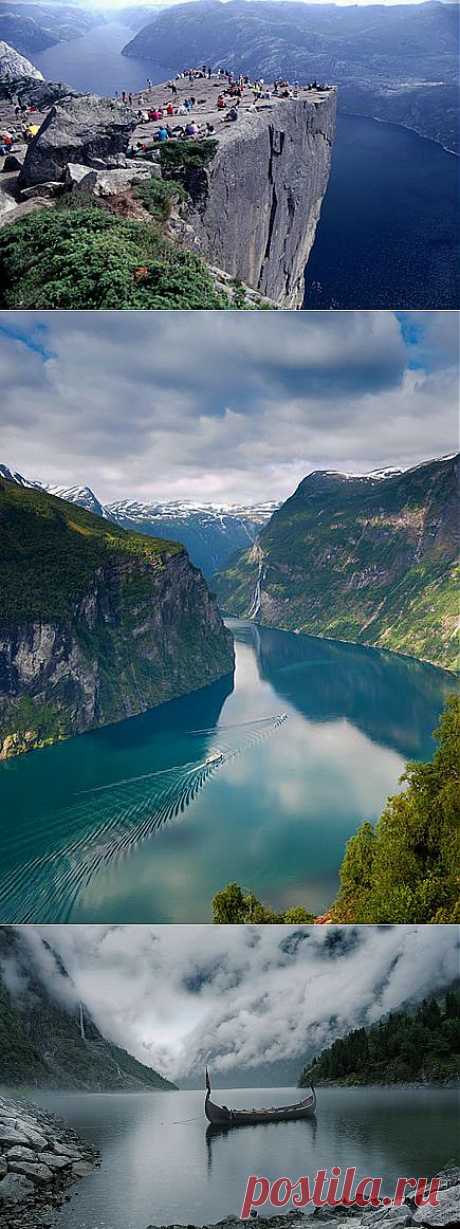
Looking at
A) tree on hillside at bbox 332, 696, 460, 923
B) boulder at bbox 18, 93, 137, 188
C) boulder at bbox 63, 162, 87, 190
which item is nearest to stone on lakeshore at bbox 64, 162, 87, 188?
boulder at bbox 63, 162, 87, 190

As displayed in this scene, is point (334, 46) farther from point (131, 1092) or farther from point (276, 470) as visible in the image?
point (131, 1092)

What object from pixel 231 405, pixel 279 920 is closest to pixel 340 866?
pixel 279 920

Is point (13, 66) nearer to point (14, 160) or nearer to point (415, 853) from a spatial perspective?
point (14, 160)

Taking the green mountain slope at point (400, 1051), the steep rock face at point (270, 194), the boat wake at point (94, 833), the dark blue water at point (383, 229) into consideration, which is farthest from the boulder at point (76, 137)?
the dark blue water at point (383, 229)

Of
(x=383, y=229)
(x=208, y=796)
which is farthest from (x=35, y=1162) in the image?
(x=383, y=229)

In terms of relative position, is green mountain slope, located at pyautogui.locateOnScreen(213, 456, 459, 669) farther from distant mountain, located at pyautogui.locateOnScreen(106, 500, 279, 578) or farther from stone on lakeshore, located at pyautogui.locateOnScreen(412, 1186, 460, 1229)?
stone on lakeshore, located at pyautogui.locateOnScreen(412, 1186, 460, 1229)

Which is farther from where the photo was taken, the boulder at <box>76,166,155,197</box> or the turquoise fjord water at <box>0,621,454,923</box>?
the boulder at <box>76,166,155,197</box>

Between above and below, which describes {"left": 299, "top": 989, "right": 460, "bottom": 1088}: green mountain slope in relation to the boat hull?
above
